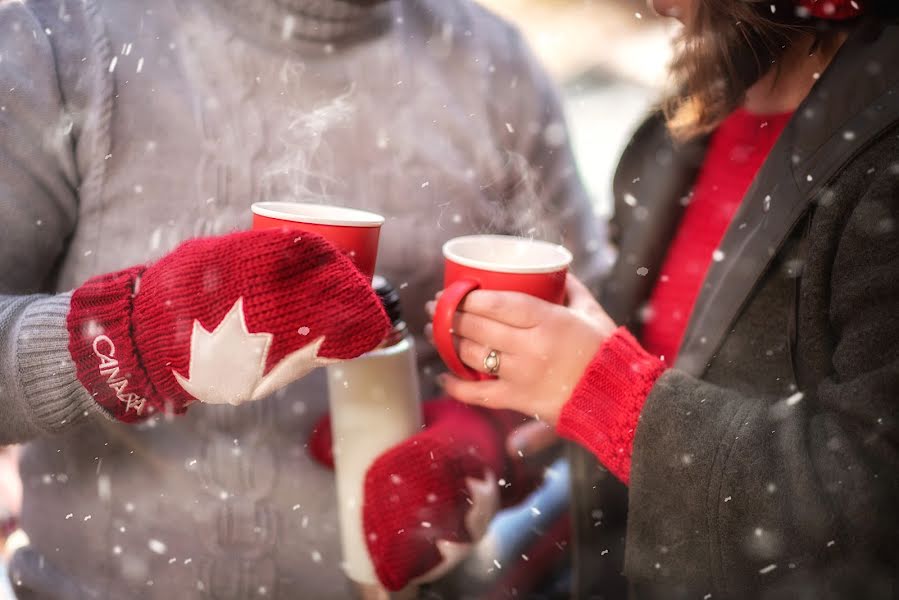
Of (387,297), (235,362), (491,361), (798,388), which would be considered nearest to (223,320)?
(235,362)

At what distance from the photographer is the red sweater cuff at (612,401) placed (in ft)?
2.10

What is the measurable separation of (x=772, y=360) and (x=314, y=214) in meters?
0.47

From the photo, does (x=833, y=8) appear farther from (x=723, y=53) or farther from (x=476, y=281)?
(x=476, y=281)

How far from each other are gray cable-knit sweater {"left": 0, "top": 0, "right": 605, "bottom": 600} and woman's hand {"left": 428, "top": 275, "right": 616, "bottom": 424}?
137mm

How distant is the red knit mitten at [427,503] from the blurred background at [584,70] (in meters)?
0.15

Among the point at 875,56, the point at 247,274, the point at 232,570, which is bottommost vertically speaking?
the point at 232,570

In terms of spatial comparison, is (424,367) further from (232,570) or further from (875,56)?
(875,56)

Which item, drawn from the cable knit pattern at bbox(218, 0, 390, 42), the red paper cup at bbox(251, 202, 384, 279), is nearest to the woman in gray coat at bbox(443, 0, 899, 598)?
the red paper cup at bbox(251, 202, 384, 279)

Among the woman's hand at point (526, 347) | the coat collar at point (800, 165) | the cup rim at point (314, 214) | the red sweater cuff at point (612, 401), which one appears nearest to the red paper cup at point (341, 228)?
the cup rim at point (314, 214)

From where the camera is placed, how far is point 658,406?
2.02 ft

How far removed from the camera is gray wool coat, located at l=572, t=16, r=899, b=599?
54 centimetres

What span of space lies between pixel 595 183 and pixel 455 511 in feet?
1.89

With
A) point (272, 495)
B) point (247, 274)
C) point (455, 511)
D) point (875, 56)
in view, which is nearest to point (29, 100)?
point (247, 274)

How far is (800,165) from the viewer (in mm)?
635
